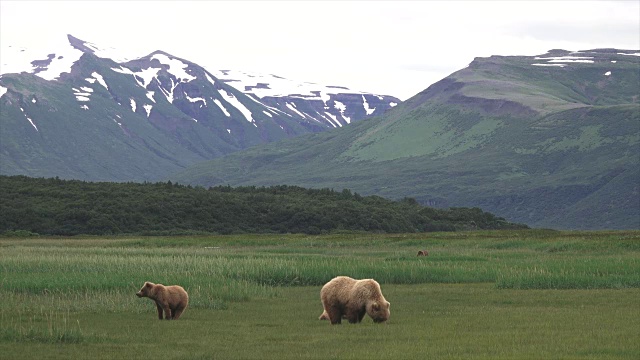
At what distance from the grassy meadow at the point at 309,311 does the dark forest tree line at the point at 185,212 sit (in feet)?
223

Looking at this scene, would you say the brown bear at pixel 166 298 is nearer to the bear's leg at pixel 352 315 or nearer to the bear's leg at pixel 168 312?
the bear's leg at pixel 168 312

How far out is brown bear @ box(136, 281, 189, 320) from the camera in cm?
3028

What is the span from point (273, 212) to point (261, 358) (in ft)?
368

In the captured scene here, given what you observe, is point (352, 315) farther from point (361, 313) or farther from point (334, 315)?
point (334, 315)

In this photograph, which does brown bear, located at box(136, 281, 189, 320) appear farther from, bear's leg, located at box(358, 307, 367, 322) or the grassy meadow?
bear's leg, located at box(358, 307, 367, 322)

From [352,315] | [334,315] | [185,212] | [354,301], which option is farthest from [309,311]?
[185,212]

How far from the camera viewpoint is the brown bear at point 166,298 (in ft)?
99.3

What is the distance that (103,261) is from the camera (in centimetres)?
4997

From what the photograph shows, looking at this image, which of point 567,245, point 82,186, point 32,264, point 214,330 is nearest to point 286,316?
point 214,330

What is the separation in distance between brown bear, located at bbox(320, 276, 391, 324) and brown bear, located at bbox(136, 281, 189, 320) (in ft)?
14.6

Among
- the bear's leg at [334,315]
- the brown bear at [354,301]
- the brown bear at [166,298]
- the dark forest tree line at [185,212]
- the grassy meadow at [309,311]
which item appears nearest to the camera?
the grassy meadow at [309,311]

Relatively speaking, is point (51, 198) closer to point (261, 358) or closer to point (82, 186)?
point (82, 186)

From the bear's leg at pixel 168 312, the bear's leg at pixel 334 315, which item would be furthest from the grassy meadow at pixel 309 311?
the bear's leg at pixel 168 312

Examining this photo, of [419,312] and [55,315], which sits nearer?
[55,315]
